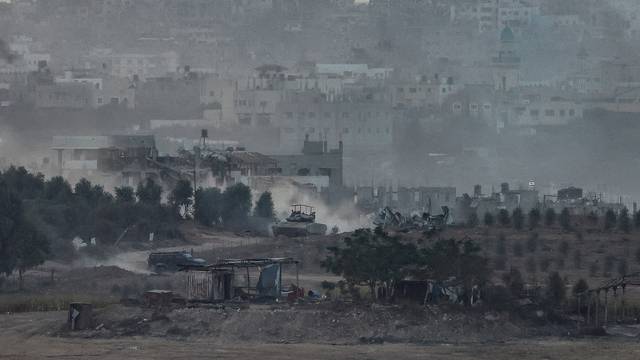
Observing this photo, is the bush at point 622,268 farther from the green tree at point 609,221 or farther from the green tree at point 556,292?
the green tree at point 556,292

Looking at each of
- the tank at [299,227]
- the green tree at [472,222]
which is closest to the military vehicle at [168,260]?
the green tree at [472,222]

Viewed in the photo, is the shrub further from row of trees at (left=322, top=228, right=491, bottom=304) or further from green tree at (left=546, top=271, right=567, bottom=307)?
green tree at (left=546, top=271, right=567, bottom=307)

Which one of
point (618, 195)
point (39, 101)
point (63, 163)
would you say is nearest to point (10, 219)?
point (63, 163)

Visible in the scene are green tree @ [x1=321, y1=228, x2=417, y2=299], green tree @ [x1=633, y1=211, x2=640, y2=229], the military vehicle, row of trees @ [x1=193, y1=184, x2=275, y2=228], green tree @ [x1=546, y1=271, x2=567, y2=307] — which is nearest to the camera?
green tree @ [x1=546, y1=271, x2=567, y2=307]

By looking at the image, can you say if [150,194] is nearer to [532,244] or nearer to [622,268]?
[532,244]

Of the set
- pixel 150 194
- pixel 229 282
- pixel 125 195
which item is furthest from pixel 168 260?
pixel 150 194

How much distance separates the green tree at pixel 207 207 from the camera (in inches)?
2505

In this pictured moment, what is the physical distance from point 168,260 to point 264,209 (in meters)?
14.5

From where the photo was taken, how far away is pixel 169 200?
64875 millimetres

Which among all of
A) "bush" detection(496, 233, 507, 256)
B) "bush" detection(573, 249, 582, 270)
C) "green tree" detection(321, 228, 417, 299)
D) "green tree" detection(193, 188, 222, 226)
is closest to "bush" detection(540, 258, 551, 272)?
"bush" detection(573, 249, 582, 270)

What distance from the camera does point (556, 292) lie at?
4541 cm

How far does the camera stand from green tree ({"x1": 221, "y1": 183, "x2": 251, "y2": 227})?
6450cm

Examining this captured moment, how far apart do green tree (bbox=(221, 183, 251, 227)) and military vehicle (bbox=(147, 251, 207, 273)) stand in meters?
11.3

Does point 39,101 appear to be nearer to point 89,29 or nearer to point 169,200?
point 89,29
